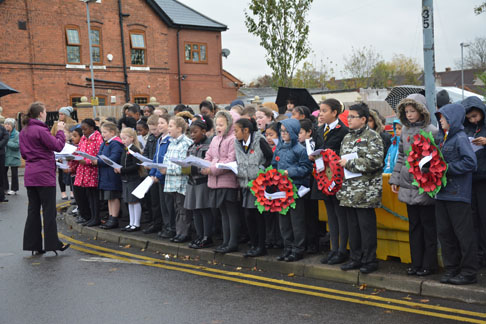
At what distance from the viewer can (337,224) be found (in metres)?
7.32

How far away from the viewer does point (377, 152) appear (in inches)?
257

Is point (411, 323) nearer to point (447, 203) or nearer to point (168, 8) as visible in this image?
point (447, 203)

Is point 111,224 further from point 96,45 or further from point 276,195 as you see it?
point 96,45

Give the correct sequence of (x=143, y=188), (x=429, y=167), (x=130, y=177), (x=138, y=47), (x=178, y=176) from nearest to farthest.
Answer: (x=429, y=167)
(x=178, y=176)
(x=143, y=188)
(x=130, y=177)
(x=138, y=47)

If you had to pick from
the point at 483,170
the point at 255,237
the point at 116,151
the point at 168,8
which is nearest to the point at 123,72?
the point at 168,8

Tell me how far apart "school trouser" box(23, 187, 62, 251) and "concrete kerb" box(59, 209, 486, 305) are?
52.6 inches

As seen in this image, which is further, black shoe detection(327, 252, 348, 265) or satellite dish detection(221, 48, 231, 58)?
satellite dish detection(221, 48, 231, 58)

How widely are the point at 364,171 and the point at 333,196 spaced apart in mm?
721

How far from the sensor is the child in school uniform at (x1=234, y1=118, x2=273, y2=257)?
7773mm

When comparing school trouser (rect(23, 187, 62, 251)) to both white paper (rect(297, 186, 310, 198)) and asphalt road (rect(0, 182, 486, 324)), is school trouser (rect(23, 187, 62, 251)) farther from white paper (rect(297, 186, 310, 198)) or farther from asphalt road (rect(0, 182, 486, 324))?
white paper (rect(297, 186, 310, 198))

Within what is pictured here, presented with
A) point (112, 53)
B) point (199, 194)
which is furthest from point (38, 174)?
point (112, 53)

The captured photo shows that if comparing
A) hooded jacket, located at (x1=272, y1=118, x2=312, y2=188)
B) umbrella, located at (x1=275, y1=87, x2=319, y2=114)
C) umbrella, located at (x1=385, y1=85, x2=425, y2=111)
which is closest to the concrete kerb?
hooded jacket, located at (x1=272, y1=118, x2=312, y2=188)

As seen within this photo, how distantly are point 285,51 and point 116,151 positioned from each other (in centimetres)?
1443

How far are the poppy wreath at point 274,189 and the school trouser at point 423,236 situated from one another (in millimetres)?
1615
